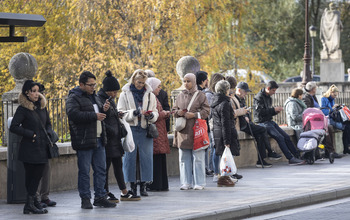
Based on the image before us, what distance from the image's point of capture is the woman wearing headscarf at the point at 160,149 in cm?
1207

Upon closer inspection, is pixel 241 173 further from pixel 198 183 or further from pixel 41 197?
pixel 41 197

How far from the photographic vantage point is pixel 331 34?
4006 cm

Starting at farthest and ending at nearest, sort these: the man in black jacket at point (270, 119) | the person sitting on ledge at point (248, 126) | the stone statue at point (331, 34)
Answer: the stone statue at point (331, 34)
the man in black jacket at point (270, 119)
the person sitting on ledge at point (248, 126)

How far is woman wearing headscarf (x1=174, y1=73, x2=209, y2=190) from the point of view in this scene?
12289mm

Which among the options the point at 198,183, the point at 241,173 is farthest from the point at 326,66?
the point at 198,183

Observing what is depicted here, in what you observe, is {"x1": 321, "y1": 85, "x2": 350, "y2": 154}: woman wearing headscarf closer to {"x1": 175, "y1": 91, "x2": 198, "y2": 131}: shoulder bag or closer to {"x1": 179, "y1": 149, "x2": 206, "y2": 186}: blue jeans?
{"x1": 179, "y1": 149, "x2": 206, "y2": 186}: blue jeans

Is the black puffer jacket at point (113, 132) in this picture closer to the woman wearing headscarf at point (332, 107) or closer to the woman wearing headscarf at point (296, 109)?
the woman wearing headscarf at point (296, 109)

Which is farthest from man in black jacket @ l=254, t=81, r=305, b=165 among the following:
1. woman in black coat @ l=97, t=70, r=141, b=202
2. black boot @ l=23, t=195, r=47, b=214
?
black boot @ l=23, t=195, r=47, b=214

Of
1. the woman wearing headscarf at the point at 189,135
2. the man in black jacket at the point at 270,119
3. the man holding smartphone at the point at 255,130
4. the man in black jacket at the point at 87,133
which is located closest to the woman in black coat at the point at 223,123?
the woman wearing headscarf at the point at 189,135

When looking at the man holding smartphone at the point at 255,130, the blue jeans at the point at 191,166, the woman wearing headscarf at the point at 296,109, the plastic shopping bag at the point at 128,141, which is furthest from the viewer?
the woman wearing headscarf at the point at 296,109

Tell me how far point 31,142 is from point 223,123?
376cm

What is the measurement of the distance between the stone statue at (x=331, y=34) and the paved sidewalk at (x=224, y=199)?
25.6 meters

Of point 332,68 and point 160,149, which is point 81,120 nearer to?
point 160,149

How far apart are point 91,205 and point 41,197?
79cm
